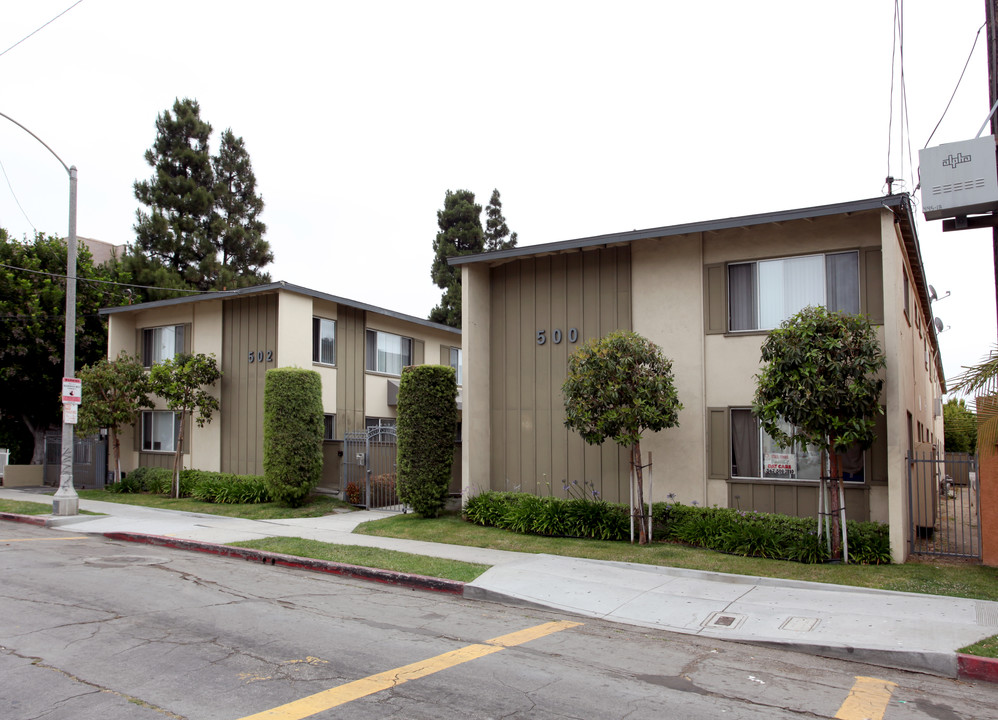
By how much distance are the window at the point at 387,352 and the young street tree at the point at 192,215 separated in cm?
1882

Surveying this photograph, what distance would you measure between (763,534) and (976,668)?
5.03 m

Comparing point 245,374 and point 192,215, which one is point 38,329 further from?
point 192,215

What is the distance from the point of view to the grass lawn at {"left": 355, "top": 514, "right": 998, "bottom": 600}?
9.97 metres

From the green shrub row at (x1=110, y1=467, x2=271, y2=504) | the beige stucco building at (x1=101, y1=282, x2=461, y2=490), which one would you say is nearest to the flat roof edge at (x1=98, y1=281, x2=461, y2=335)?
the beige stucco building at (x1=101, y1=282, x2=461, y2=490)

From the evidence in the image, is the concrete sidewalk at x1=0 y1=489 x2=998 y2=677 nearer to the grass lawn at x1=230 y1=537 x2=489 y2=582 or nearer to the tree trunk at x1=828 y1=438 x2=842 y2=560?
the grass lawn at x1=230 y1=537 x2=489 y2=582

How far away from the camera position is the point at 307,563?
12.0m

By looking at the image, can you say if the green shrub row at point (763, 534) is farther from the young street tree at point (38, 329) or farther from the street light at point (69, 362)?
the young street tree at point (38, 329)

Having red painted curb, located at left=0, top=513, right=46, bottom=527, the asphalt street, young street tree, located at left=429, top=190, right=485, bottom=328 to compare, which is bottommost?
red painted curb, located at left=0, top=513, right=46, bottom=527

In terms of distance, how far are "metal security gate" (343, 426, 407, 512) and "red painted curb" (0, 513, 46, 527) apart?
7.00 m

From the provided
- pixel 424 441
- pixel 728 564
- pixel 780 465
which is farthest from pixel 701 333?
pixel 424 441

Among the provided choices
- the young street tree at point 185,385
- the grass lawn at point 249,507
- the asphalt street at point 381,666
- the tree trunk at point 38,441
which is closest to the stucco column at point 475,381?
the grass lawn at point 249,507

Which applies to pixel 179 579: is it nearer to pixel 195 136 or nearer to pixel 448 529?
pixel 448 529

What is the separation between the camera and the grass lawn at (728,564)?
9969 mm

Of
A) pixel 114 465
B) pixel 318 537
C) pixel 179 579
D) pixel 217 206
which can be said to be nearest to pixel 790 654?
pixel 179 579
